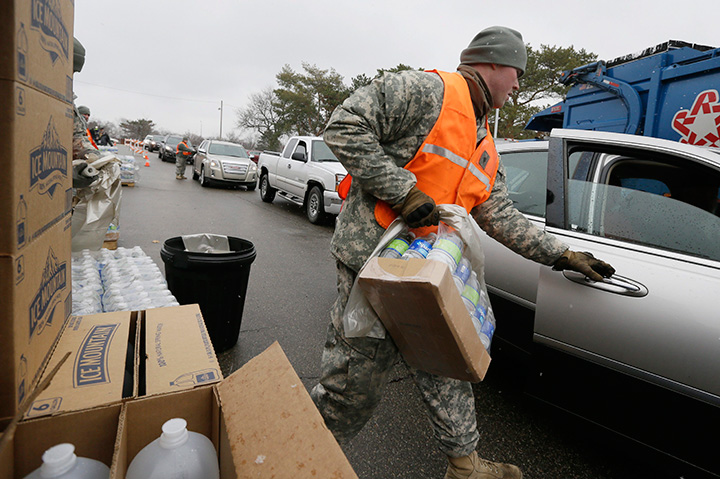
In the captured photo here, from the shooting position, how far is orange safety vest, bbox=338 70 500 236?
1.68 metres

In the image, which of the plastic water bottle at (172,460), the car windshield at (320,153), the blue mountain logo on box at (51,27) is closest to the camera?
the plastic water bottle at (172,460)

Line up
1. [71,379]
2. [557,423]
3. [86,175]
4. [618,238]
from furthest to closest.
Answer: [86,175] < [557,423] < [618,238] < [71,379]

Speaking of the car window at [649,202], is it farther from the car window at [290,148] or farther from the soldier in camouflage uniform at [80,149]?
the car window at [290,148]

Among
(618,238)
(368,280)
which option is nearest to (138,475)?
(368,280)

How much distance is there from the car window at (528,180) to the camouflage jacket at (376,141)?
1.08 m

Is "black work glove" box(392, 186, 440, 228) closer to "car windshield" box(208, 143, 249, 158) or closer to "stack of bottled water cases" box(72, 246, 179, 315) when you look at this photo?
"stack of bottled water cases" box(72, 246, 179, 315)

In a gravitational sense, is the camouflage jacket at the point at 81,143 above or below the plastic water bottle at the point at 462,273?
above

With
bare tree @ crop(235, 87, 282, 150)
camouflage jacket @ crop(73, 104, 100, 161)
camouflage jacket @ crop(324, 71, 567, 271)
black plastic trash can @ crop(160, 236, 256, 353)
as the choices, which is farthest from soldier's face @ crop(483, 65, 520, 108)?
bare tree @ crop(235, 87, 282, 150)

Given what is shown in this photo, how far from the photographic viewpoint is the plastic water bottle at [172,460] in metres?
0.87

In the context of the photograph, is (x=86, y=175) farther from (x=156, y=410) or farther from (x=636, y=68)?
(x=636, y=68)

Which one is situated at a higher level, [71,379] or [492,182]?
[492,182]

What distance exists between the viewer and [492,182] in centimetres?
196

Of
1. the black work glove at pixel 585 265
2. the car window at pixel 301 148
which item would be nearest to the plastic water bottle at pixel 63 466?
the black work glove at pixel 585 265

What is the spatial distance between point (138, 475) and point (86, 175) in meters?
2.75
